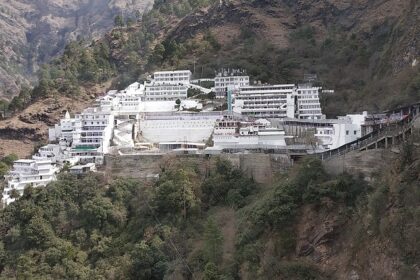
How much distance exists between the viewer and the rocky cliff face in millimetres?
107500

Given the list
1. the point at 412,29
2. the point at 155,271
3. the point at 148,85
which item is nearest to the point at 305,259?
the point at 155,271

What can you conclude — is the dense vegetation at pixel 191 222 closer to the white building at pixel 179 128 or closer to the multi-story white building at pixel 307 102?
the white building at pixel 179 128

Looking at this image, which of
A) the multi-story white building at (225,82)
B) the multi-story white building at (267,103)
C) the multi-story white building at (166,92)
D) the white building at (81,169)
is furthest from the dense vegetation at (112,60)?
the white building at (81,169)

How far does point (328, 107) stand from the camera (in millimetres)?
39906

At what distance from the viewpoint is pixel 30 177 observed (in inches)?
1361

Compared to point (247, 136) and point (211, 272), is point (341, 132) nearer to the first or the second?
point (247, 136)

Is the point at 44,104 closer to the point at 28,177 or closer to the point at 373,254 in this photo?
the point at 28,177

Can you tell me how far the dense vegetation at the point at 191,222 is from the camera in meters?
20.1

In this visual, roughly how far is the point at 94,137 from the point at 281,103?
1311 cm

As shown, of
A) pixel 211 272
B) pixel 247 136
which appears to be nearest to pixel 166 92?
pixel 247 136

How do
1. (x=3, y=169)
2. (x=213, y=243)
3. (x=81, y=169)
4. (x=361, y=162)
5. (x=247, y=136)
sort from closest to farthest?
(x=361, y=162) → (x=213, y=243) → (x=247, y=136) → (x=81, y=169) → (x=3, y=169)

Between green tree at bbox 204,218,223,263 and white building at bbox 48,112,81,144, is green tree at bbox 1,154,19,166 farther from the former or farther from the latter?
green tree at bbox 204,218,223,263

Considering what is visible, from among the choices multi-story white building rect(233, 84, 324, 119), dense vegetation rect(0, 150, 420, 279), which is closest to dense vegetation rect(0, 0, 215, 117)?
multi-story white building rect(233, 84, 324, 119)

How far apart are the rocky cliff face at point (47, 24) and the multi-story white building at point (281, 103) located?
68.3 meters
